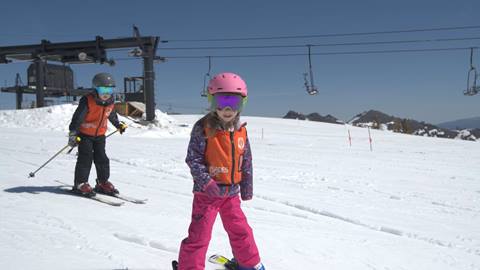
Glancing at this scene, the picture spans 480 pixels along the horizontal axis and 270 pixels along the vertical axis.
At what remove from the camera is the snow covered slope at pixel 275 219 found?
3.59 m

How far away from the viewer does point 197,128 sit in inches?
114

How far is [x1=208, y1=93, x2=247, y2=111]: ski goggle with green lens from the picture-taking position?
2.89 metres

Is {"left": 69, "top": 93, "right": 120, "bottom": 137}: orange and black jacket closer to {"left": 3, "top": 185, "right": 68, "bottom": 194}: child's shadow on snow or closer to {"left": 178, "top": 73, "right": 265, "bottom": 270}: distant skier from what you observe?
{"left": 3, "top": 185, "right": 68, "bottom": 194}: child's shadow on snow

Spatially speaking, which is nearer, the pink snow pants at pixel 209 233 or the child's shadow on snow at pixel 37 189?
the pink snow pants at pixel 209 233

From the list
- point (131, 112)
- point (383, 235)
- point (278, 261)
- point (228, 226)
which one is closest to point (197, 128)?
point (228, 226)

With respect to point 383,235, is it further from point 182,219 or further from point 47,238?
point 47,238

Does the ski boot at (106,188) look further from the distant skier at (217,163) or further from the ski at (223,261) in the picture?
the distant skier at (217,163)

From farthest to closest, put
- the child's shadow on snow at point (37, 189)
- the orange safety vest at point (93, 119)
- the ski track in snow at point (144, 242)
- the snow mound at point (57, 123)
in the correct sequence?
the snow mound at point (57, 123), the child's shadow on snow at point (37, 189), the orange safety vest at point (93, 119), the ski track in snow at point (144, 242)

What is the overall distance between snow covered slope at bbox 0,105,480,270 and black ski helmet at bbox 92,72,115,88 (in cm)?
166

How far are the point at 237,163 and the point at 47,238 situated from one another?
2061 mm

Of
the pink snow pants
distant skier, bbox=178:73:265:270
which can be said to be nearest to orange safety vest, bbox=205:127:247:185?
distant skier, bbox=178:73:265:270

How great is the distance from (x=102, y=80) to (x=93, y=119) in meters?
0.59

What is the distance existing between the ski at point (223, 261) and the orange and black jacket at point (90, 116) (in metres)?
3.20

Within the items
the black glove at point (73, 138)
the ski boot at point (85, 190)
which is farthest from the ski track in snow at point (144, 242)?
the black glove at point (73, 138)
